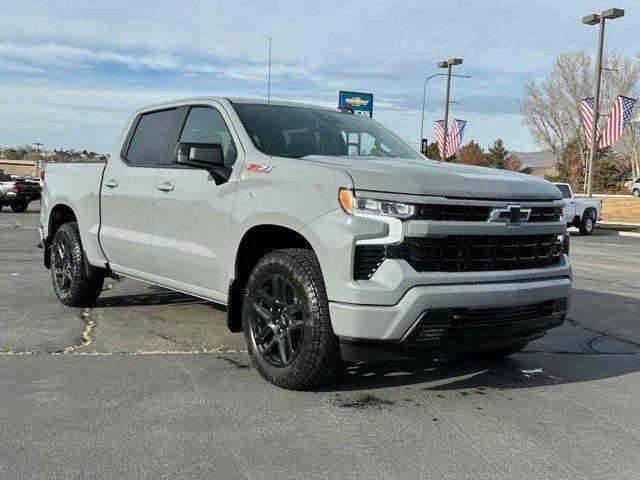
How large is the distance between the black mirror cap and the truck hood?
63 centimetres

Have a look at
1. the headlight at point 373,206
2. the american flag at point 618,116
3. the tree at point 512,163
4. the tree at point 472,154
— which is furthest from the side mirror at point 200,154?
the tree at point 512,163

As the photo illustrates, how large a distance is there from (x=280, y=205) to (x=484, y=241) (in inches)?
49.7

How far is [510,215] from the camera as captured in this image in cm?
405

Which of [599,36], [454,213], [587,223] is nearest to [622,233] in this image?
[587,223]

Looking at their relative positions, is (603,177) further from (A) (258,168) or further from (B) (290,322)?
(B) (290,322)

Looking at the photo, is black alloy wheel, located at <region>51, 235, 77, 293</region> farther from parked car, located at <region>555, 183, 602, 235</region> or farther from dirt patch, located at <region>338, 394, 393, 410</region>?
parked car, located at <region>555, 183, 602, 235</region>

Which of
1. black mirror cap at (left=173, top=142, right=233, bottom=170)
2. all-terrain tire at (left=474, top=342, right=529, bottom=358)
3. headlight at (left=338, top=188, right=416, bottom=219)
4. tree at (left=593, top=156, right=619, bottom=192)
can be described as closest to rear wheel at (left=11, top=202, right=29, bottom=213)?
black mirror cap at (left=173, top=142, right=233, bottom=170)

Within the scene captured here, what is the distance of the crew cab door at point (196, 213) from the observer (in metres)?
4.71

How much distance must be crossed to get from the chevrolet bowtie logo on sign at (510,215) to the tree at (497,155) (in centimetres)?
7439

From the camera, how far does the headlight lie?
3.76 metres

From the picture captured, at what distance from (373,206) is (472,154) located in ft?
254

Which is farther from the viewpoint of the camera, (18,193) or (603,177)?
(603,177)

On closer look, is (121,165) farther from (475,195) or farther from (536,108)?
(536,108)

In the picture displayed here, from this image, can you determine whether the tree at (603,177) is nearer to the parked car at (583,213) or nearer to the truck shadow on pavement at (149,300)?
the parked car at (583,213)
